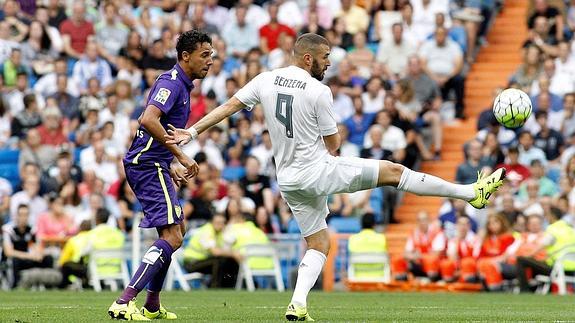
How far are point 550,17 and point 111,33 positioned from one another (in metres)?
9.01

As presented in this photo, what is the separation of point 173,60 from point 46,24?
Answer: 9.56ft

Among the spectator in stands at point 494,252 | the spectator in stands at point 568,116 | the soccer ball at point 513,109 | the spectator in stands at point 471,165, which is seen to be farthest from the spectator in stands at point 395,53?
the soccer ball at point 513,109

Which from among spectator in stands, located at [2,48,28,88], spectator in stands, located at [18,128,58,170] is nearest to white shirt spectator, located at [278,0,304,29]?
spectator in stands, located at [2,48,28,88]

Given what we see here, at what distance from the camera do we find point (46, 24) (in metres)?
28.0

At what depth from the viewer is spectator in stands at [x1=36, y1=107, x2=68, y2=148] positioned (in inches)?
999

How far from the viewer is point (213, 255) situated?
22734 millimetres

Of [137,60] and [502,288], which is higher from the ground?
[137,60]

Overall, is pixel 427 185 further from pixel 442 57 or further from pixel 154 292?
pixel 442 57

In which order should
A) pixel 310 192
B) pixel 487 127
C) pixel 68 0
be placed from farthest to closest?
pixel 68 0 → pixel 487 127 → pixel 310 192

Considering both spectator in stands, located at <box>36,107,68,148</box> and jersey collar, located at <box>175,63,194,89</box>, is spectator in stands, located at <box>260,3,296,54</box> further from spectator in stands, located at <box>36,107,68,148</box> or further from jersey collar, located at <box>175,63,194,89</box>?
jersey collar, located at <box>175,63,194,89</box>

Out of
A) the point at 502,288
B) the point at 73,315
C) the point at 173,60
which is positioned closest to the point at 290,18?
the point at 173,60

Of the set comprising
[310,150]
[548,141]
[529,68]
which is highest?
[529,68]

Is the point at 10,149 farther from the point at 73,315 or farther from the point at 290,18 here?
the point at 73,315

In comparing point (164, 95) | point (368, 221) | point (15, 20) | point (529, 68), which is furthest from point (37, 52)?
point (164, 95)
